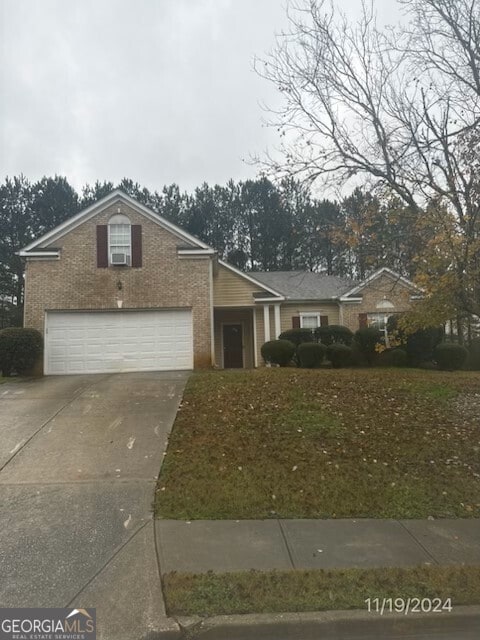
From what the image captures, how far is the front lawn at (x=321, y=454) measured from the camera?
5.39 meters

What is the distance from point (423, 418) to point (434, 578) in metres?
5.24

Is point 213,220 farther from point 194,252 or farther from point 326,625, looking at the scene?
point 326,625

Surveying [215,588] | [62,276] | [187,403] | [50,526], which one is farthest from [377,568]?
[62,276]

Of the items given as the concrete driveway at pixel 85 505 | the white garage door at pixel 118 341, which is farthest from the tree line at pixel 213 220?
the concrete driveway at pixel 85 505

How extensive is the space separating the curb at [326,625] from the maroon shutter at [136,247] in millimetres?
13190

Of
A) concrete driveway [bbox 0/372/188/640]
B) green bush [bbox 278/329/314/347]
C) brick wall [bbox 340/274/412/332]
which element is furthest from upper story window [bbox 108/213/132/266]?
brick wall [bbox 340/274/412/332]

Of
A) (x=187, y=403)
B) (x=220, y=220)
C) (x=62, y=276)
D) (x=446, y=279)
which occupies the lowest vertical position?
(x=187, y=403)

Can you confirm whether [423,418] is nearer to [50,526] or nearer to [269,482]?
[269,482]

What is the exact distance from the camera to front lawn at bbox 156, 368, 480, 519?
5395 mm

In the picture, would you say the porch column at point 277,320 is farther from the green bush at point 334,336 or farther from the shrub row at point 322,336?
the green bush at point 334,336

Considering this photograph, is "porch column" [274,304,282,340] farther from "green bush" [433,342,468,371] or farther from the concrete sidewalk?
the concrete sidewalk

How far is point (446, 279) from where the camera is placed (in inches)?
270

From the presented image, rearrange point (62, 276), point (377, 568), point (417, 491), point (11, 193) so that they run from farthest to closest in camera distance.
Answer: point (11, 193), point (62, 276), point (417, 491), point (377, 568)

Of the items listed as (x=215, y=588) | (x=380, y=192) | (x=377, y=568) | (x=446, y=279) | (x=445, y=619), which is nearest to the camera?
(x=445, y=619)
